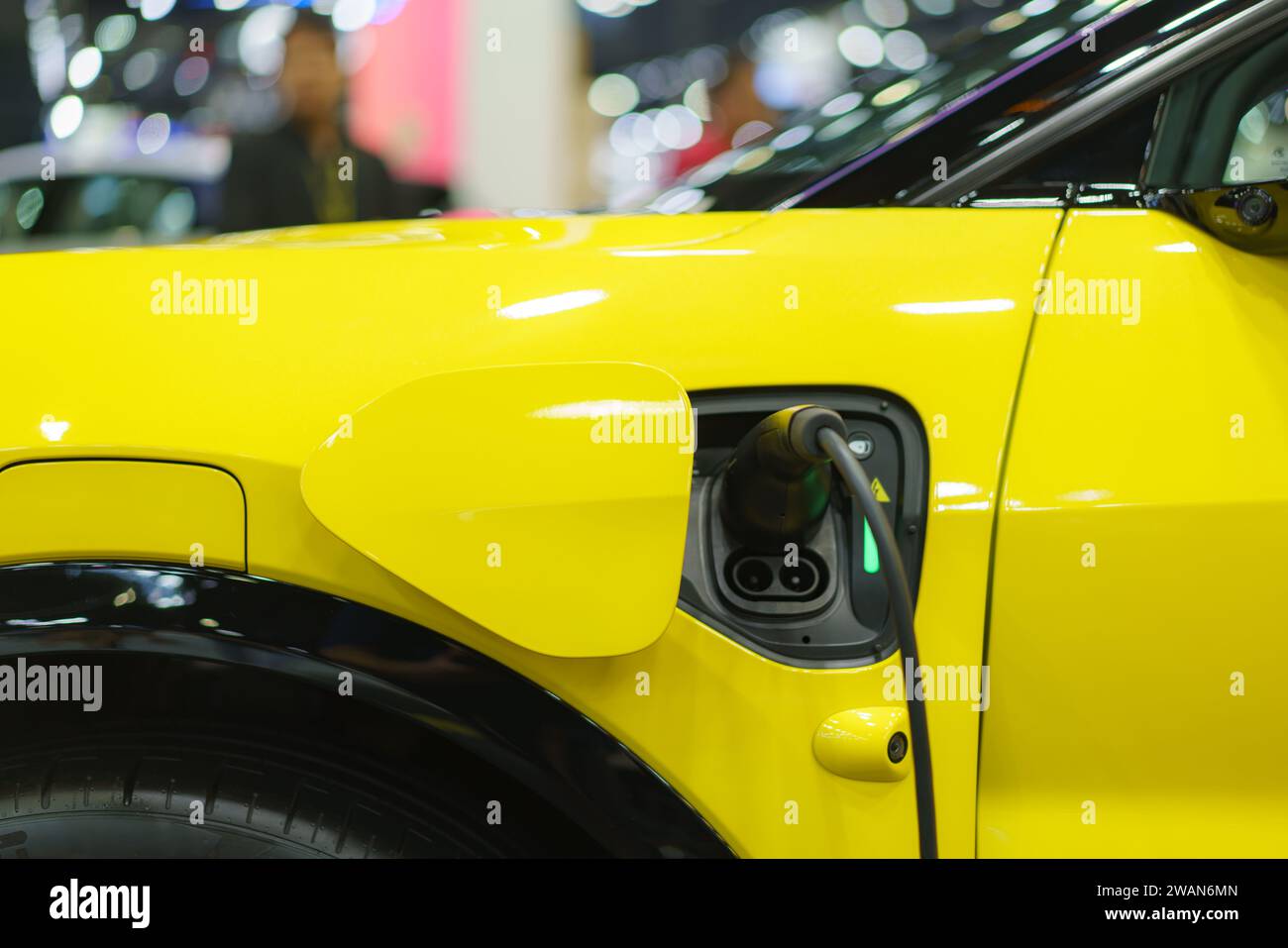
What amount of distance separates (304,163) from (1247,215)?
203 cm

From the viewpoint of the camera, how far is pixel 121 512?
871 mm

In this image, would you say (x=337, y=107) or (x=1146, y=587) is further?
(x=337, y=107)

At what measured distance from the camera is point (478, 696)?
886mm

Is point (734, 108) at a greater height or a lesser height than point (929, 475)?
greater

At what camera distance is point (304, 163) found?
96.7 inches

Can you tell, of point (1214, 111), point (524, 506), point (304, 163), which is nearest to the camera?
point (524, 506)

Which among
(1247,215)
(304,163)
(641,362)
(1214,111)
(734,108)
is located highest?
(734,108)

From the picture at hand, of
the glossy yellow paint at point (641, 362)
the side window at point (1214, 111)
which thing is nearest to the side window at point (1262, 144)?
the side window at point (1214, 111)

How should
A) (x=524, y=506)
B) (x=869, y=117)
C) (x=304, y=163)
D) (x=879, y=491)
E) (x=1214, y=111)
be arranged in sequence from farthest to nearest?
(x=304, y=163)
(x=869, y=117)
(x=1214, y=111)
(x=879, y=491)
(x=524, y=506)

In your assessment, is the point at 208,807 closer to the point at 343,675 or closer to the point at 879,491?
the point at 343,675

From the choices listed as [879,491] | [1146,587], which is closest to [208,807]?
[879,491]

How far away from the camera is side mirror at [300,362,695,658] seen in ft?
2.79

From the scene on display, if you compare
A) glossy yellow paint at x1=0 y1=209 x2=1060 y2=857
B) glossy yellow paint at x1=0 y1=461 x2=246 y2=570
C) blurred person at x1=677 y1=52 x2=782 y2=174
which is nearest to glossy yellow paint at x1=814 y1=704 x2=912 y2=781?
glossy yellow paint at x1=0 y1=209 x2=1060 y2=857
